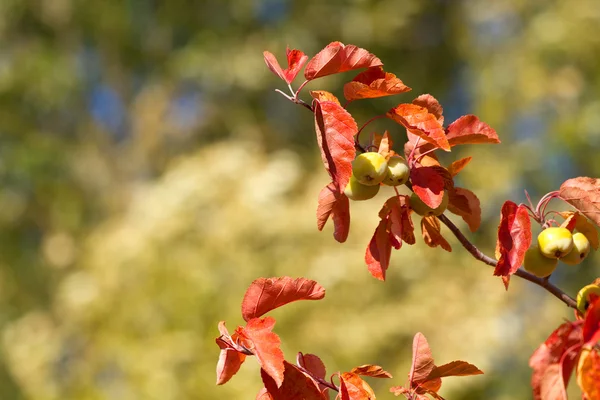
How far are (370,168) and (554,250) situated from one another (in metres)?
0.21

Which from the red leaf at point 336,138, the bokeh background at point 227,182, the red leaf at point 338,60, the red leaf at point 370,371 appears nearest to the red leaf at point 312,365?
the red leaf at point 370,371

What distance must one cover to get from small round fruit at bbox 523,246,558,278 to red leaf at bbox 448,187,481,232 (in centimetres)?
7

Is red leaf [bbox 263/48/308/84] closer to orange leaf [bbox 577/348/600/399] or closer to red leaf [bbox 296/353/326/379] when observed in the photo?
red leaf [bbox 296/353/326/379]

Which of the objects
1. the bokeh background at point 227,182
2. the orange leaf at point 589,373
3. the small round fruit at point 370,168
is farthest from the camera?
the bokeh background at point 227,182

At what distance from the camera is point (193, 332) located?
3.81m

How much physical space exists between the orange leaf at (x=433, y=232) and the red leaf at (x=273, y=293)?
20 centimetres

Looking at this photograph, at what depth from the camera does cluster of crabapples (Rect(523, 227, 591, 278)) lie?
80 cm

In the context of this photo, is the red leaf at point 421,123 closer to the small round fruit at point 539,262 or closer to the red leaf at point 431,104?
the red leaf at point 431,104

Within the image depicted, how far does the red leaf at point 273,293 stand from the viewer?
738 mm

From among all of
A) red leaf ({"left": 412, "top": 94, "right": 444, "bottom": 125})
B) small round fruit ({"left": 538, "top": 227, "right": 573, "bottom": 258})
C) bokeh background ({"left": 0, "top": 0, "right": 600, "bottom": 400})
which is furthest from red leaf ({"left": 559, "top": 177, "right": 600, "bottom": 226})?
bokeh background ({"left": 0, "top": 0, "right": 600, "bottom": 400})

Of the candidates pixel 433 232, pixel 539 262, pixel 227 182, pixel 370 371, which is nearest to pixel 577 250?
pixel 539 262

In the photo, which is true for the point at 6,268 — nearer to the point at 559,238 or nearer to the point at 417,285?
the point at 417,285

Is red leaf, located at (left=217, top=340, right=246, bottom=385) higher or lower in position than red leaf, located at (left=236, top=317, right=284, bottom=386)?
lower

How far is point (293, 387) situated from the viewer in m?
0.72
